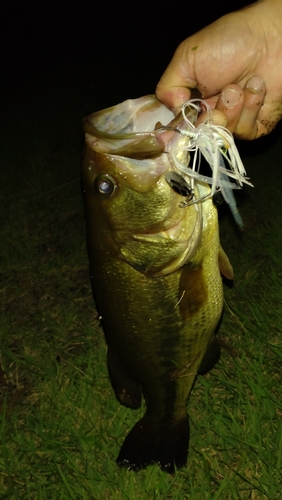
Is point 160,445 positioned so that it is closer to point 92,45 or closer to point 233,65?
point 233,65

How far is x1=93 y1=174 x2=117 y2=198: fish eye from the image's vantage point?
2.23 meters

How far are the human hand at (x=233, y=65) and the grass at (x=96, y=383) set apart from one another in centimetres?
139

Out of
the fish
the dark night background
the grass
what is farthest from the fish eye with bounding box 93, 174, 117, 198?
the dark night background

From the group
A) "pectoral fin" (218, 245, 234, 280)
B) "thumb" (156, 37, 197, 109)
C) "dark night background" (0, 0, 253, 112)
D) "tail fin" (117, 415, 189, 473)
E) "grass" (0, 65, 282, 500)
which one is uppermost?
"thumb" (156, 37, 197, 109)

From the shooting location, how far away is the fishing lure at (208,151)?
2114 mm

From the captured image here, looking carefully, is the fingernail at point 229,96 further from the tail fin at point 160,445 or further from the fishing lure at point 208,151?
the tail fin at point 160,445

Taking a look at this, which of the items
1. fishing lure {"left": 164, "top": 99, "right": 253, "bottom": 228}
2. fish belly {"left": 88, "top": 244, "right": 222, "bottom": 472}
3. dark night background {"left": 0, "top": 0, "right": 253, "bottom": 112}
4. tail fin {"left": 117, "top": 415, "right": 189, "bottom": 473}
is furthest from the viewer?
dark night background {"left": 0, "top": 0, "right": 253, "bottom": 112}

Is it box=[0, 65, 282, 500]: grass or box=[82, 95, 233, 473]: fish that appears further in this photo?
box=[0, 65, 282, 500]: grass

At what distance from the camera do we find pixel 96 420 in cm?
323

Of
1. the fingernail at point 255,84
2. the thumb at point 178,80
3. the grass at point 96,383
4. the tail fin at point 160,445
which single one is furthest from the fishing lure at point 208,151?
the grass at point 96,383

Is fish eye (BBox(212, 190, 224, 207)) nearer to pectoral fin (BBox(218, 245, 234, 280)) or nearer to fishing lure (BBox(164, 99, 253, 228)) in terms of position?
fishing lure (BBox(164, 99, 253, 228))

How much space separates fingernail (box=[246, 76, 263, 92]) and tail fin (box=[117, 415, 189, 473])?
1.59m

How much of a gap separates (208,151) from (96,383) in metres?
1.78

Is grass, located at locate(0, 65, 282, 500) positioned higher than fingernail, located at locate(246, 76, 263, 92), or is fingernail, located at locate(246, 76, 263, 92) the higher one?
fingernail, located at locate(246, 76, 263, 92)
